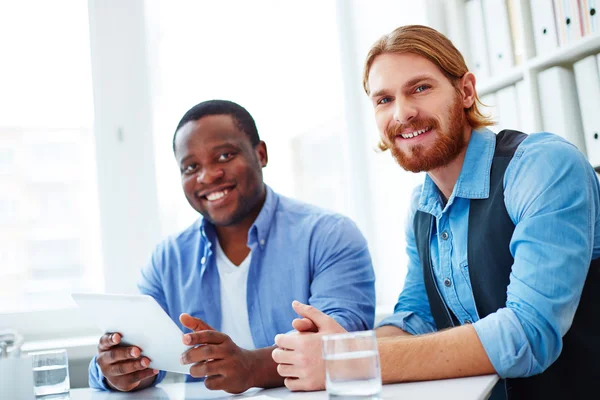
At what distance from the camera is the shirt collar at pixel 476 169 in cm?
137

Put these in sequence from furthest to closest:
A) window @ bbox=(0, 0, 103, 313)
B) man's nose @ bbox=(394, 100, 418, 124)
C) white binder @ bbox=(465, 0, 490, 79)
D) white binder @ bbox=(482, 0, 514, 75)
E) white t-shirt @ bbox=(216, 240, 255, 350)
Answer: window @ bbox=(0, 0, 103, 313) → white binder @ bbox=(465, 0, 490, 79) → white binder @ bbox=(482, 0, 514, 75) → white t-shirt @ bbox=(216, 240, 255, 350) → man's nose @ bbox=(394, 100, 418, 124)

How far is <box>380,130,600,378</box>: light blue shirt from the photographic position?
1.11m

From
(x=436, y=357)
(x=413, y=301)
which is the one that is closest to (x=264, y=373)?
(x=436, y=357)

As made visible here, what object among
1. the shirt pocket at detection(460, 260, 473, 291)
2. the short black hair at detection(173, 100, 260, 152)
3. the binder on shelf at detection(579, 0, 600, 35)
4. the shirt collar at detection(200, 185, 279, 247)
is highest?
the binder on shelf at detection(579, 0, 600, 35)

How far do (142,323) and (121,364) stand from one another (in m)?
0.21

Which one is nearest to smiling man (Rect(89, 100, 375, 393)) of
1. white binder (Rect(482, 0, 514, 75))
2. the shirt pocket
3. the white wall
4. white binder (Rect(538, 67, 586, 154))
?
the shirt pocket

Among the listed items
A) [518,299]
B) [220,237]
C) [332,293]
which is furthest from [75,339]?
[518,299]

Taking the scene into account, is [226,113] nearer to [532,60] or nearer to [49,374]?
[49,374]

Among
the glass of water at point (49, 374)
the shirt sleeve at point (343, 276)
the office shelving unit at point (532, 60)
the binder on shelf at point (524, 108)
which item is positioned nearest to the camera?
the glass of water at point (49, 374)

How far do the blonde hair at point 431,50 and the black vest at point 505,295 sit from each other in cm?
19

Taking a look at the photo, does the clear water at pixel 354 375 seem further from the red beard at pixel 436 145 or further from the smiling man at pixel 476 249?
the red beard at pixel 436 145

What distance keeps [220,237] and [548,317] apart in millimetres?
1140

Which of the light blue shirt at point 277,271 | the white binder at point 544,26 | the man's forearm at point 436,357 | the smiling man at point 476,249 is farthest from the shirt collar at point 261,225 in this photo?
the white binder at point 544,26

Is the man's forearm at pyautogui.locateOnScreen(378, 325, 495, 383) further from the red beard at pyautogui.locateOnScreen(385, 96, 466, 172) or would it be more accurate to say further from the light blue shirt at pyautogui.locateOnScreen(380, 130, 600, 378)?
the red beard at pyautogui.locateOnScreen(385, 96, 466, 172)
